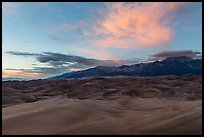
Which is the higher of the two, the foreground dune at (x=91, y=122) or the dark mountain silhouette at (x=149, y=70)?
the dark mountain silhouette at (x=149, y=70)

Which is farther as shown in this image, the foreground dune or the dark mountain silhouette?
the dark mountain silhouette

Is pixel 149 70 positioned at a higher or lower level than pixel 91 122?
higher

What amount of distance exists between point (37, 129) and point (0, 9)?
1574mm

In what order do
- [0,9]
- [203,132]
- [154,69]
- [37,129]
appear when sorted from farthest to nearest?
[154,69], [0,9], [37,129], [203,132]

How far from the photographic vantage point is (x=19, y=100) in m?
7.70

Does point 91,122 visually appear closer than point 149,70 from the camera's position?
Yes

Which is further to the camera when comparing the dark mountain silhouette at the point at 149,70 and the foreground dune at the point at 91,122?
the dark mountain silhouette at the point at 149,70

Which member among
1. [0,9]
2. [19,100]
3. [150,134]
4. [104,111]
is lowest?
[150,134]

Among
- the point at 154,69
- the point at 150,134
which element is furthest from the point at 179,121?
the point at 154,69

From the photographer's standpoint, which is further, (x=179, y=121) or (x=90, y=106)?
(x=90, y=106)

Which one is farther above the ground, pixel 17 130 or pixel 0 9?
pixel 0 9

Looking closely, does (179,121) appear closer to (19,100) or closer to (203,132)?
(203,132)

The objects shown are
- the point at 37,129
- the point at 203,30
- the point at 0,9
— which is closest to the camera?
the point at 37,129

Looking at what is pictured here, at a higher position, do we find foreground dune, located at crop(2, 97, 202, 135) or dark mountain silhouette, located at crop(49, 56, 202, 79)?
dark mountain silhouette, located at crop(49, 56, 202, 79)
